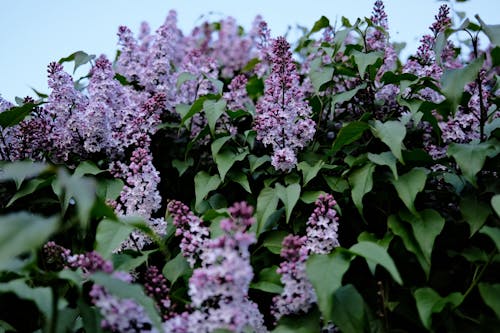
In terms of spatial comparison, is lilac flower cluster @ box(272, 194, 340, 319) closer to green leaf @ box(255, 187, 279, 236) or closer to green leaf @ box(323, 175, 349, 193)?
green leaf @ box(255, 187, 279, 236)

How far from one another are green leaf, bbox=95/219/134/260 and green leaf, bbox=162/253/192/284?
0.99 feet

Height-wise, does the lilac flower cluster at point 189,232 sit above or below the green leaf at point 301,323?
above

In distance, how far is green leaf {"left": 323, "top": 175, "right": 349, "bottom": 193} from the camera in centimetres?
261

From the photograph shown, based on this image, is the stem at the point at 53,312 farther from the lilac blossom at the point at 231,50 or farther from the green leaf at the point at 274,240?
the lilac blossom at the point at 231,50

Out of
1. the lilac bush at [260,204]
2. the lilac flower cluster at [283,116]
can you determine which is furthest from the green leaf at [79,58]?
the lilac flower cluster at [283,116]

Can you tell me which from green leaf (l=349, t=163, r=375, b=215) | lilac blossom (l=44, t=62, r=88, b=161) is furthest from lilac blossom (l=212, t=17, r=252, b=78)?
green leaf (l=349, t=163, r=375, b=215)

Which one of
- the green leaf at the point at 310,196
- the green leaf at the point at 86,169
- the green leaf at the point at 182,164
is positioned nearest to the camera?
the green leaf at the point at 310,196

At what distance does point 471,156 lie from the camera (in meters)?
2.29

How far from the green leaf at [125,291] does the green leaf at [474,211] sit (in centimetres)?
148

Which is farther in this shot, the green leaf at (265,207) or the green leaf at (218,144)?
the green leaf at (218,144)

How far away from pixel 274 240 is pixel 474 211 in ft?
3.20

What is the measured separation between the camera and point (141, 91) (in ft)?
12.7

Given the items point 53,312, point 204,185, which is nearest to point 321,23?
point 204,185

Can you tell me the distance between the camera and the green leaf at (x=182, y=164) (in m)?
3.24
